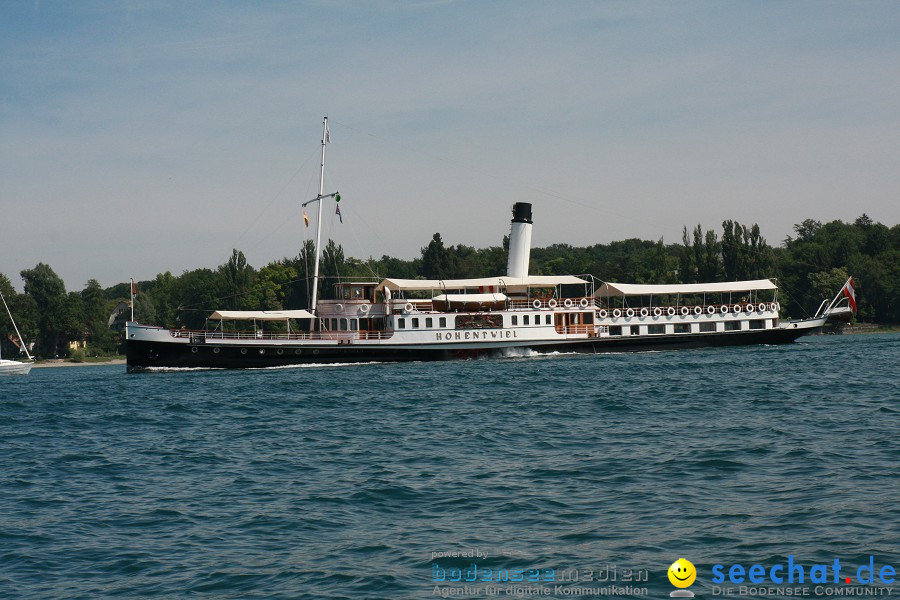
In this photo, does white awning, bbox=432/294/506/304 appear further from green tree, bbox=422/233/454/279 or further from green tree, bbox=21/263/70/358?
green tree, bbox=21/263/70/358

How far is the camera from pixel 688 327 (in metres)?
64.3

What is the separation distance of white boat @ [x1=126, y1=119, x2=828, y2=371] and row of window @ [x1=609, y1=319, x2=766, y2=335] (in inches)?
2.8

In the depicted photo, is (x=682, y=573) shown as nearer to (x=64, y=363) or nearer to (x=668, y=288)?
(x=668, y=288)

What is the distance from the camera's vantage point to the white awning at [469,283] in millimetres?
59094

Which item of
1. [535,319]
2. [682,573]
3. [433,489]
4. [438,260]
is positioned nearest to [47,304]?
[438,260]

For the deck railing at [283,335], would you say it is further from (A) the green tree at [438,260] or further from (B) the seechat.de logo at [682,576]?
(A) the green tree at [438,260]

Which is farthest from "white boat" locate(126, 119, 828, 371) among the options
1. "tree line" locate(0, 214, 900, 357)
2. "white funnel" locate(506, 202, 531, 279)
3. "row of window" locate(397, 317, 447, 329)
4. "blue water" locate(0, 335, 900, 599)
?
"tree line" locate(0, 214, 900, 357)

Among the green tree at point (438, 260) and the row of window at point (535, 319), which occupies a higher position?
the green tree at point (438, 260)

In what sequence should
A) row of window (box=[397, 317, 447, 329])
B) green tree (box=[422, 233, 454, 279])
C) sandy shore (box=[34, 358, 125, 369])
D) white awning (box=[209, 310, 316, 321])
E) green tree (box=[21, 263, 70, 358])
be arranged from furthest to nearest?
green tree (box=[422, 233, 454, 279]) < green tree (box=[21, 263, 70, 358]) < sandy shore (box=[34, 358, 125, 369]) < row of window (box=[397, 317, 447, 329]) < white awning (box=[209, 310, 316, 321])

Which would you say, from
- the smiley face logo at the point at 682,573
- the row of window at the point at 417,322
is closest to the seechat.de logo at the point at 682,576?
the smiley face logo at the point at 682,573

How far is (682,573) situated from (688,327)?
55.2 meters

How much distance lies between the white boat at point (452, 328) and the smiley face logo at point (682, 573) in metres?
44.9

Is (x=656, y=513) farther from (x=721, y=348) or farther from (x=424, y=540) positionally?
(x=721, y=348)

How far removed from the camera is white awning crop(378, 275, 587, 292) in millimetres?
59094
